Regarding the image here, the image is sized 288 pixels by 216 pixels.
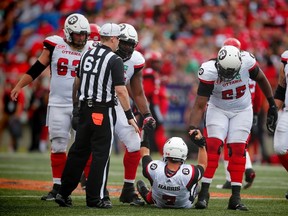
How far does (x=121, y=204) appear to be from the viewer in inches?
354

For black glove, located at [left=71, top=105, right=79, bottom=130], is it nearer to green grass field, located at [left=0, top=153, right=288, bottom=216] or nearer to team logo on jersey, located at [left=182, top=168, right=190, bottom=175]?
green grass field, located at [left=0, top=153, right=288, bottom=216]

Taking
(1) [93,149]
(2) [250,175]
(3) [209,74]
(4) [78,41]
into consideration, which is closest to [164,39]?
(2) [250,175]

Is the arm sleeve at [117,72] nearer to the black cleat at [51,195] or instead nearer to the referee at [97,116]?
the referee at [97,116]

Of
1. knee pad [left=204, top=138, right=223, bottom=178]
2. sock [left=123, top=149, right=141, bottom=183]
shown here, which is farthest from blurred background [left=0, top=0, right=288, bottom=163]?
knee pad [left=204, top=138, right=223, bottom=178]

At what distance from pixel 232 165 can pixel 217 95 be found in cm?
80

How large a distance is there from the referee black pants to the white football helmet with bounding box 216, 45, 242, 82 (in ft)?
4.00

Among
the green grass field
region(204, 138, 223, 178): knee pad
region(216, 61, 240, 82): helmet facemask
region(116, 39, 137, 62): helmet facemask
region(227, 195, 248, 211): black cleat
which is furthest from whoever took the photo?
region(116, 39, 137, 62): helmet facemask

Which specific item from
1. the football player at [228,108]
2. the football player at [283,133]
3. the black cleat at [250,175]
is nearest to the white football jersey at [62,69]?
the football player at [228,108]

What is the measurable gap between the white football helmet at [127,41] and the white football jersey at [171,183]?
1.42 m

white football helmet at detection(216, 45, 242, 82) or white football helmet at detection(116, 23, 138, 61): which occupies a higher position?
white football helmet at detection(116, 23, 138, 61)

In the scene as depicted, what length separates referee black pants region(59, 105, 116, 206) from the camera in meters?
8.27

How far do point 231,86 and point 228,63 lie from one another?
0.45m

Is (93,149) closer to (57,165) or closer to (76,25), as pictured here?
(57,165)

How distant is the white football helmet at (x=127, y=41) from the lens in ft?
30.0
